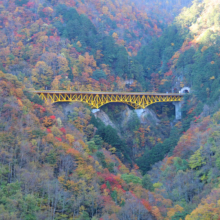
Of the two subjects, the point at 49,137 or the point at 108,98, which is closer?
the point at 49,137

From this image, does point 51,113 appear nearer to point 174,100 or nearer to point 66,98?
point 66,98

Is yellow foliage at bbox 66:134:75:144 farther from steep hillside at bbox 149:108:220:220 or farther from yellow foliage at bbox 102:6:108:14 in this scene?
yellow foliage at bbox 102:6:108:14

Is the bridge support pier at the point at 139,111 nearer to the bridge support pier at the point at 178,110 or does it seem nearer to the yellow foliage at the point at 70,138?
the bridge support pier at the point at 178,110

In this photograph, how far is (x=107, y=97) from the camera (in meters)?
56.3

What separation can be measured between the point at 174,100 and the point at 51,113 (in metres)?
30.4

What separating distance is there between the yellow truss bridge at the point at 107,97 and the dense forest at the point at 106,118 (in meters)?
1.88

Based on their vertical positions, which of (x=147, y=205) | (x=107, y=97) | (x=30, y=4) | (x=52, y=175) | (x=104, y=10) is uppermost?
(x=104, y=10)

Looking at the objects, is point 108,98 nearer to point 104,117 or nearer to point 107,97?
point 107,97

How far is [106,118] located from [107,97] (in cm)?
381

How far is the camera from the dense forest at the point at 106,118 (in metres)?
31.3

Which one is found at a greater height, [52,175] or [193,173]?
[52,175]

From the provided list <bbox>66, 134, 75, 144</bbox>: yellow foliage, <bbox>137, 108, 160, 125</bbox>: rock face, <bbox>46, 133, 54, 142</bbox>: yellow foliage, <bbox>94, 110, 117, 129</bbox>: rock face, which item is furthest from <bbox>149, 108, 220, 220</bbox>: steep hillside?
<bbox>137, 108, 160, 125</bbox>: rock face

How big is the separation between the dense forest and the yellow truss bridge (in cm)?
188

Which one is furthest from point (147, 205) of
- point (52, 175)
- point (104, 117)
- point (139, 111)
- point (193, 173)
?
point (139, 111)
